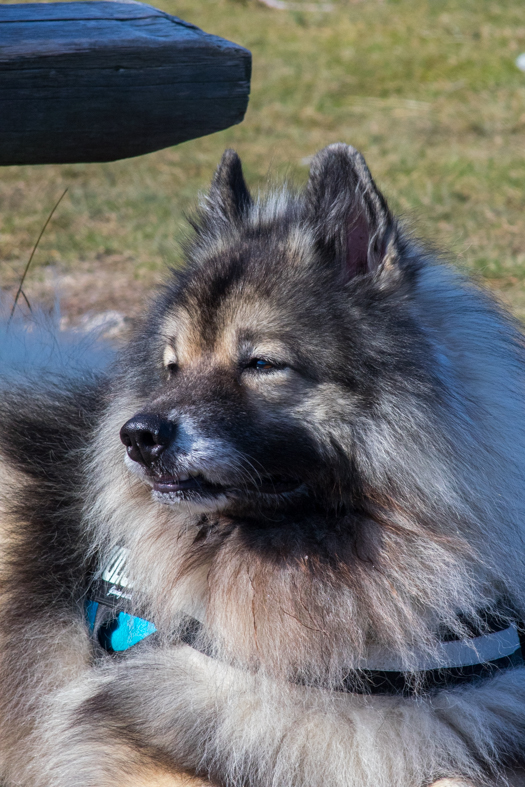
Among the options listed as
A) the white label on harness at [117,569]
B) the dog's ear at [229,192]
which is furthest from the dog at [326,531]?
the dog's ear at [229,192]

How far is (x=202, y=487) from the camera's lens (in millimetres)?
2037

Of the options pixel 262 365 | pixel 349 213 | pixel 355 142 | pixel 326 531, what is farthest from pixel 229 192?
pixel 355 142

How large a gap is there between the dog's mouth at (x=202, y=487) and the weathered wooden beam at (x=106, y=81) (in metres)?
1.25

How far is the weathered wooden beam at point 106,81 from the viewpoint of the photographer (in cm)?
250

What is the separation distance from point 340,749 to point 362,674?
0.18 meters

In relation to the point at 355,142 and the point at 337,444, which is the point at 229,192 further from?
the point at 355,142

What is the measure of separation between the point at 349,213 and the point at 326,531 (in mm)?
809

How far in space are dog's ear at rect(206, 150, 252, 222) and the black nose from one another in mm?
781

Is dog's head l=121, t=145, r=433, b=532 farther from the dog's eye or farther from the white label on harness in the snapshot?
the white label on harness

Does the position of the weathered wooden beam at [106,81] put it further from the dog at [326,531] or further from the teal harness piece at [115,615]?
the teal harness piece at [115,615]

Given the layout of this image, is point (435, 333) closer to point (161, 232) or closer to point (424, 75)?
point (161, 232)

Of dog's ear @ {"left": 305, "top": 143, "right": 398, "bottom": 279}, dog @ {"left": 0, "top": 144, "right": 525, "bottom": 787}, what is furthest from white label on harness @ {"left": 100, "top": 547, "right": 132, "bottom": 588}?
dog's ear @ {"left": 305, "top": 143, "right": 398, "bottom": 279}

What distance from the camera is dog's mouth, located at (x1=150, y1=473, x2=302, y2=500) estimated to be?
2025mm

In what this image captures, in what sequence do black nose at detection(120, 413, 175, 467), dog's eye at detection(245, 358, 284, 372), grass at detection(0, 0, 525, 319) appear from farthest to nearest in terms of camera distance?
grass at detection(0, 0, 525, 319), dog's eye at detection(245, 358, 284, 372), black nose at detection(120, 413, 175, 467)
